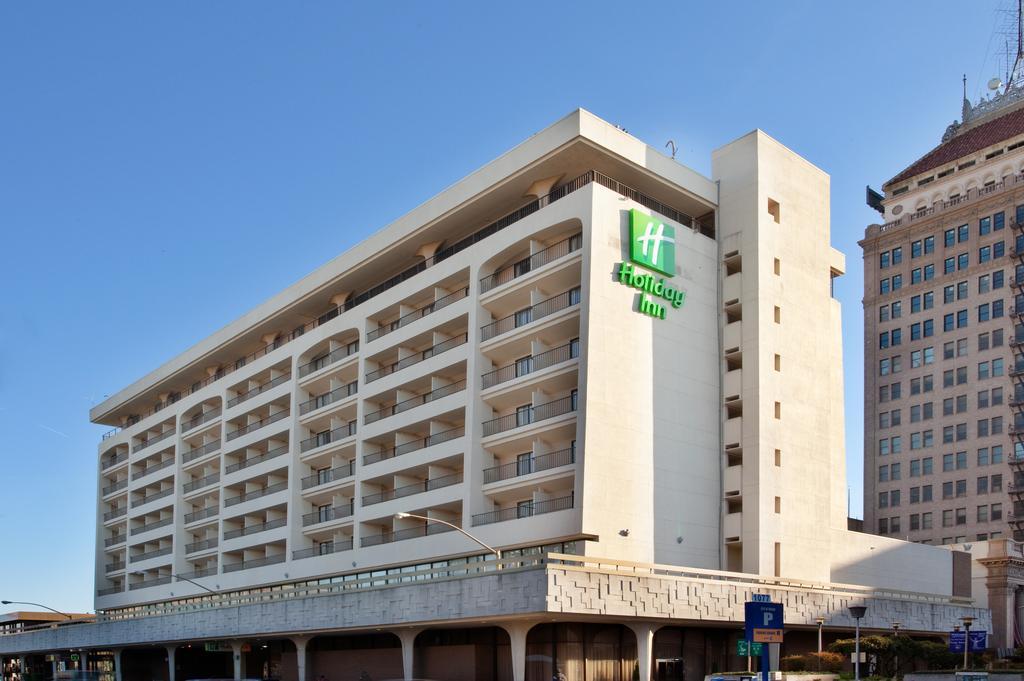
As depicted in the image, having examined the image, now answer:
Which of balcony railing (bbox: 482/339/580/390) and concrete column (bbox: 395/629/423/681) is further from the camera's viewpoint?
balcony railing (bbox: 482/339/580/390)

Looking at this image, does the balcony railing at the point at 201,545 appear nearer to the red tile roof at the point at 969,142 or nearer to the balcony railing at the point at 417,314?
the balcony railing at the point at 417,314

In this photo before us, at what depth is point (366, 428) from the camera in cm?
6625

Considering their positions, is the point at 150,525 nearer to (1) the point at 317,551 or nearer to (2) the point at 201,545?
(2) the point at 201,545

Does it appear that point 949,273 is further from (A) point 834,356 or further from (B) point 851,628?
(B) point 851,628

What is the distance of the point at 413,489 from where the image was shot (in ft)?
206

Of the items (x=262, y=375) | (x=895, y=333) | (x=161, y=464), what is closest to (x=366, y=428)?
(x=262, y=375)

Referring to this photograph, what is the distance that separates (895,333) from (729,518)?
196 feet

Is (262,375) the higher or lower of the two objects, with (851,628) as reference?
higher

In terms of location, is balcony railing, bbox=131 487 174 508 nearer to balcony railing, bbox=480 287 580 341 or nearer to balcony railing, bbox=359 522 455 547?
balcony railing, bbox=359 522 455 547

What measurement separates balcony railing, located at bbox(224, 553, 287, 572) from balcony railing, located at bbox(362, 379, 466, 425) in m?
13.4

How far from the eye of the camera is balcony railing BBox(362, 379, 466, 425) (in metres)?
61.5

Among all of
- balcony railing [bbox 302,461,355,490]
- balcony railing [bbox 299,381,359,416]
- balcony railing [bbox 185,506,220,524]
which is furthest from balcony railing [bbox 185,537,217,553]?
balcony railing [bbox 299,381,359,416]

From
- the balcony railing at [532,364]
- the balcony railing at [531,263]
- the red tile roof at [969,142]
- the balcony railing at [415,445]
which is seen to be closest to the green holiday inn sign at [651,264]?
the balcony railing at [531,263]

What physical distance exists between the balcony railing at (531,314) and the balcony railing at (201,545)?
36.6m
